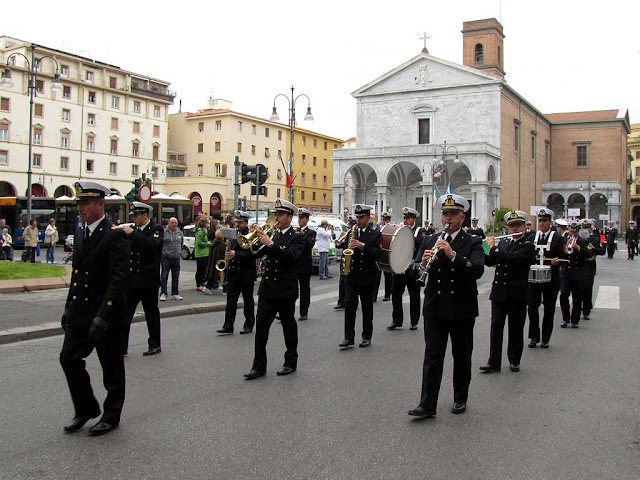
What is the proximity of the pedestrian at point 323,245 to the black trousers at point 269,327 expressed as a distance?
1161cm

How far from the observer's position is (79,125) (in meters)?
61.1

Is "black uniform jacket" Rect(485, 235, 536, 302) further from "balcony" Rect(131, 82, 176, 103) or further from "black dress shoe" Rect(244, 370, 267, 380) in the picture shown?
"balcony" Rect(131, 82, 176, 103)

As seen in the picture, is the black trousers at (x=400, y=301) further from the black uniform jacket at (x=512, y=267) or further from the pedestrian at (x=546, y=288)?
the black uniform jacket at (x=512, y=267)

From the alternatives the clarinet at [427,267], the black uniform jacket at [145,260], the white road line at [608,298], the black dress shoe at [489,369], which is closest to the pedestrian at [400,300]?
the black dress shoe at [489,369]

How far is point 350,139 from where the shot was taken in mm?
101938

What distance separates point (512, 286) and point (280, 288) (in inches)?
111

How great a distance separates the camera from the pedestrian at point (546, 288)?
8.73 m

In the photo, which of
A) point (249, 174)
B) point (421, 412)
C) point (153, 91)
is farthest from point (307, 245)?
point (153, 91)

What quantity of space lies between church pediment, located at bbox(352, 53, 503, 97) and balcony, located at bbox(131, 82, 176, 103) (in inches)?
953

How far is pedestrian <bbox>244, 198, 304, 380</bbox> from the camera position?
6.73 metres

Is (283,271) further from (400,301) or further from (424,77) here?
(424,77)

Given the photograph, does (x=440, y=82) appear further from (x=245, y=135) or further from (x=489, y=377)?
(x=489, y=377)

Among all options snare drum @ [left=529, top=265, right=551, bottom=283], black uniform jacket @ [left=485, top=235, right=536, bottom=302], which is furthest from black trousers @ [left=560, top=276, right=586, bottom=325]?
black uniform jacket @ [left=485, top=235, right=536, bottom=302]

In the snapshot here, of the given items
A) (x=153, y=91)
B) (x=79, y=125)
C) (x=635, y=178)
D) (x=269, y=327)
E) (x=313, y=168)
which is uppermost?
(x=153, y=91)
